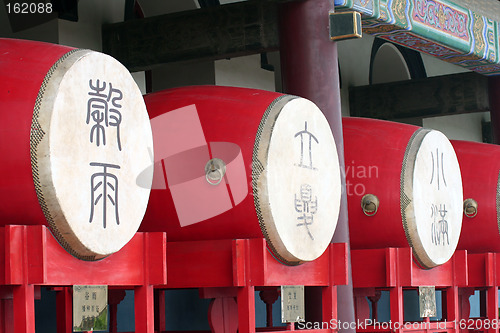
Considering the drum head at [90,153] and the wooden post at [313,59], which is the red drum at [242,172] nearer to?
the wooden post at [313,59]

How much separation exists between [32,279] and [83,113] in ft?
1.91

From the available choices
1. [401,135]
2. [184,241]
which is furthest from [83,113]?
[401,135]

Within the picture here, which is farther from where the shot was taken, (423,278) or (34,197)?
(423,278)

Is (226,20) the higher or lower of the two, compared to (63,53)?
higher

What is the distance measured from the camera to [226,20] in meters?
6.10

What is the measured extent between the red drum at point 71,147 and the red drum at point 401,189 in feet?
6.62

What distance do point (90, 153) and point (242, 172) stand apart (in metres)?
0.95

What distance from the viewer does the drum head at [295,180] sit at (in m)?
4.14

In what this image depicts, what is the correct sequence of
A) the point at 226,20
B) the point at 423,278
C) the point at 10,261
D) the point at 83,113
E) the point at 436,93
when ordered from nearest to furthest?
1. the point at 10,261
2. the point at 83,113
3. the point at 423,278
4. the point at 226,20
5. the point at 436,93

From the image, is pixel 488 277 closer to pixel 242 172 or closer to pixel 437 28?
pixel 437 28

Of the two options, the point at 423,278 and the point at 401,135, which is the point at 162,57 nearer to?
the point at 401,135

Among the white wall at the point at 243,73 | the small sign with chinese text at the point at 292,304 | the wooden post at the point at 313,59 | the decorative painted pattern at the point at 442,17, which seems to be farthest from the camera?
the white wall at the point at 243,73

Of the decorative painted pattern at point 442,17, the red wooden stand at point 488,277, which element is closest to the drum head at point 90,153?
the decorative painted pattern at point 442,17

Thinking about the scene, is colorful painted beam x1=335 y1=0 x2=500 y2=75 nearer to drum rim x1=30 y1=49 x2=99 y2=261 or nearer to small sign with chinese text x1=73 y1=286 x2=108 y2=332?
drum rim x1=30 y1=49 x2=99 y2=261
